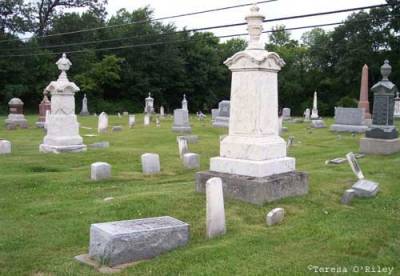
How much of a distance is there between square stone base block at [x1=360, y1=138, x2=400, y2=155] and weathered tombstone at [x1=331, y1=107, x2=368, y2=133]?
7.34 meters

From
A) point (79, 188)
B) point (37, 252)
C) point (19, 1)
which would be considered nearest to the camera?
point (37, 252)

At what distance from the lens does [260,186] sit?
739 cm

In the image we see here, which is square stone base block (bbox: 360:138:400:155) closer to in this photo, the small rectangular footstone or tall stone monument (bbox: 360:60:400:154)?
tall stone monument (bbox: 360:60:400:154)

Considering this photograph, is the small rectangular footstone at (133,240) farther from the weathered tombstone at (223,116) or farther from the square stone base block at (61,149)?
the weathered tombstone at (223,116)

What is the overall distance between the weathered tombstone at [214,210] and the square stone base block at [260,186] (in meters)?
1.23

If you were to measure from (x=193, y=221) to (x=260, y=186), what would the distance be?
1.27 meters

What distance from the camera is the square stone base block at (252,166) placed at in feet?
25.4

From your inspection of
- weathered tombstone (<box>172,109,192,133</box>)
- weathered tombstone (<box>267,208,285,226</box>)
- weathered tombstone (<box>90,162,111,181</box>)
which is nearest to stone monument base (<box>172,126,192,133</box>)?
weathered tombstone (<box>172,109,192,133</box>)

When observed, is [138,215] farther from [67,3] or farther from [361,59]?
[67,3]

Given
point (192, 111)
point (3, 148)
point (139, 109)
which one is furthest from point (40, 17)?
point (3, 148)

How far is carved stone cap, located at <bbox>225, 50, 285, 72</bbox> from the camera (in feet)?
26.1

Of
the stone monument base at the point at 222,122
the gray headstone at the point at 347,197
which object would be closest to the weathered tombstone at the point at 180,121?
the stone monument base at the point at 222,122

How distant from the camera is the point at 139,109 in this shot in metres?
52.2

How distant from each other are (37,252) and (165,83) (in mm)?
50262
